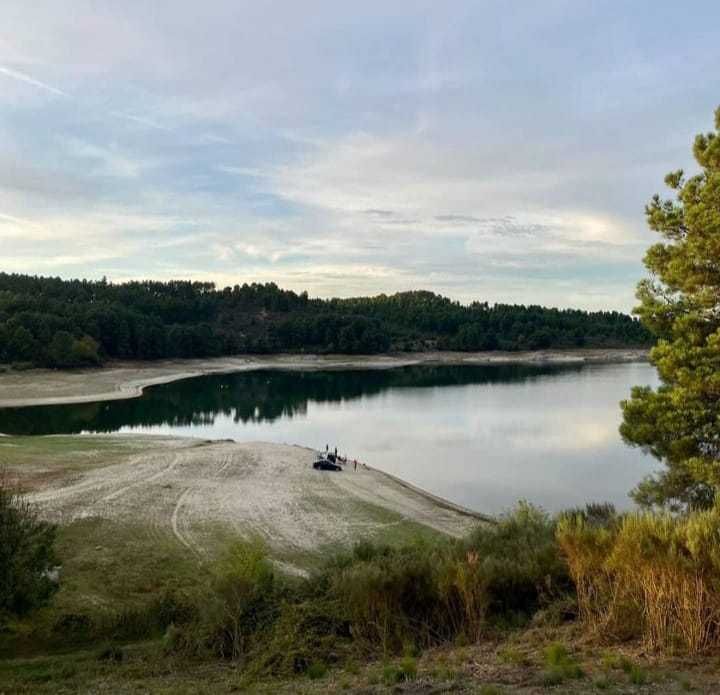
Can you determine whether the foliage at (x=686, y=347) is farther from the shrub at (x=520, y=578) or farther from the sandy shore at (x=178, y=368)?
the sandy shore at (x=178, y=368)

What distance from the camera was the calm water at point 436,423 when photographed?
36.9 meters

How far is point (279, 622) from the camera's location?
9.95 metres

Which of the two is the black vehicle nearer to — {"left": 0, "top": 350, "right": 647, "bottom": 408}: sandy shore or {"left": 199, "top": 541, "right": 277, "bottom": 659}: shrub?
{"left": 199, "top": 541, "right": 277, "bottom": 659}: shrub

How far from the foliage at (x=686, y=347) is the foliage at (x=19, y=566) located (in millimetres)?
11818

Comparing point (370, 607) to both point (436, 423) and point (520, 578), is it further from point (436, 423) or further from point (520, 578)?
point (436, 423)

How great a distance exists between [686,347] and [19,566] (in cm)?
1285

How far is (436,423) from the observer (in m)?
60.7

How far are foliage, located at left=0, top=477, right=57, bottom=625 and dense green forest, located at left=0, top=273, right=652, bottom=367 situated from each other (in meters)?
85.1

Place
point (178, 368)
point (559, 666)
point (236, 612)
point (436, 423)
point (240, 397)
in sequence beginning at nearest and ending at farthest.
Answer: point (559, 666) < point (236, 612) < point (436, 423) < point (240, 397) < point (178, 368)


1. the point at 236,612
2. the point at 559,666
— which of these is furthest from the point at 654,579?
the point at 236,612

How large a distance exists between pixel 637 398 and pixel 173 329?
373 ft

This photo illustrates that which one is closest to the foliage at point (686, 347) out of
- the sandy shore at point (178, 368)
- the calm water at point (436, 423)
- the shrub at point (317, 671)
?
the shrub at point (317, 671)

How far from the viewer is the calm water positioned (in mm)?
36938

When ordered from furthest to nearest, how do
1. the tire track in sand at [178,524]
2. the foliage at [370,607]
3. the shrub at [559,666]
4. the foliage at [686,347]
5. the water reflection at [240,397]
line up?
the water reflection at [240,397], the tire track in sand at [178,524], the foliage at [686,347], the foliage at [370,607], the shrub at [559,666]
